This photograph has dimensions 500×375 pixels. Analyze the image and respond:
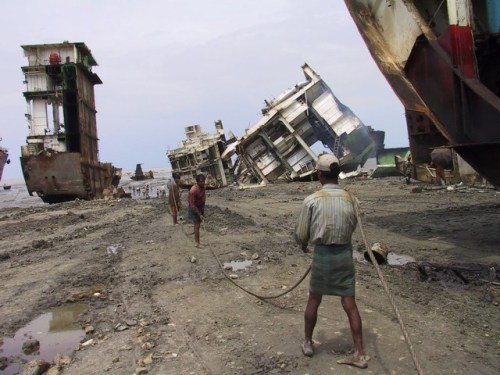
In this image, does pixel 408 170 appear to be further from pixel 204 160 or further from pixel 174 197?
pixel 204 160

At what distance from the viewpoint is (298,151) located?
80.8 ft

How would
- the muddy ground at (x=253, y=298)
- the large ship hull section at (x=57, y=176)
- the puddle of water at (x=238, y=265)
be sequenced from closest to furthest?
the muddy ground at (x=253, y=298), the puddle of water at (x=238, y=265), the large ship hull section at (x=57, y=176)

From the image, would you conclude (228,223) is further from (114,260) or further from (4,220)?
(4,220)

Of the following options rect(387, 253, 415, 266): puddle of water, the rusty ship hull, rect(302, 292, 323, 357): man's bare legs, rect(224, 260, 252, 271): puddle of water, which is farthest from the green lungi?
rect(224, 260, 252, 271): puddle of water

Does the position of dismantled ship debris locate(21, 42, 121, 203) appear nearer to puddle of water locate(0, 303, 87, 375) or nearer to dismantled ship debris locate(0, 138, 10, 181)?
dismantled ship debris locate(0, 138, 10, 181)

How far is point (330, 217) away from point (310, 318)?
81cm

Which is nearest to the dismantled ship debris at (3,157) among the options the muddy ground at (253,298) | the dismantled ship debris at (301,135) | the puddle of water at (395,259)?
the dismantled ship debris at (301,135)

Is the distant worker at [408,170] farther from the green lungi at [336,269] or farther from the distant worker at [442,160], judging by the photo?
the green lungi at [336,269]

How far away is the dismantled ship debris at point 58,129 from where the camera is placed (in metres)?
21.5

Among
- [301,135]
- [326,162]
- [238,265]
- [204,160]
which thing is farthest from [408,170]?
[204,160]

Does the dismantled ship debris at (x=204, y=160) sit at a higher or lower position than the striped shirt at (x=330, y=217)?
higher

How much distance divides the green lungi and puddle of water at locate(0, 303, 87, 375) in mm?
2440

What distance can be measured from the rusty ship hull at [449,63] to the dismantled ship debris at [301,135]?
52.3 ft

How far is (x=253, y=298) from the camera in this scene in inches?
201
